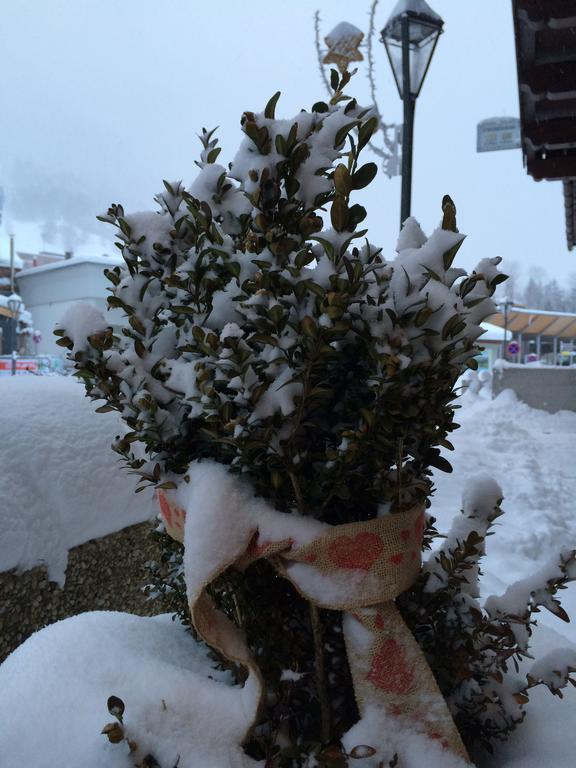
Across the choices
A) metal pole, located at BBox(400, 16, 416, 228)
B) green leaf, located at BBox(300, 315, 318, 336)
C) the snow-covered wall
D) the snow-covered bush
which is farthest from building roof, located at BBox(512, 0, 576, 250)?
the snow-covered wall

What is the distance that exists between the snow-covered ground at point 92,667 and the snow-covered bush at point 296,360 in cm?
11

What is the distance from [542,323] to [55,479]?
36.5m

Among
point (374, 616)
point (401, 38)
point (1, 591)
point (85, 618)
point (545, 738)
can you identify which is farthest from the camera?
point (401, 38)

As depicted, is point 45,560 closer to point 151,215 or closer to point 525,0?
point 151,215

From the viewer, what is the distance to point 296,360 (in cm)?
89

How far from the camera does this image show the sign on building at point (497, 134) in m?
5.80

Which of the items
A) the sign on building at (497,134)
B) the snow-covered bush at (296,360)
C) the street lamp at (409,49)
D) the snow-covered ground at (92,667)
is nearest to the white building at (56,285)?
the sign on building at (497,134)

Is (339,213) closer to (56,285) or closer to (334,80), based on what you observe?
(334,80)

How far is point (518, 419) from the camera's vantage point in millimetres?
11188

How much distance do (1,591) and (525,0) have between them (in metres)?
3.51

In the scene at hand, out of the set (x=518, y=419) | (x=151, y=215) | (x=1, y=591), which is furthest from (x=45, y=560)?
(x=518, y=419)

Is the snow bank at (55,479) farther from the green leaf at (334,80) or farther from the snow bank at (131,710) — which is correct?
the green leaf at (334,80)

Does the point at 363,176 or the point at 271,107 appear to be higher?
the point at 271,107

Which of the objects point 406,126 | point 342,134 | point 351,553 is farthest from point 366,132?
point 406,126
